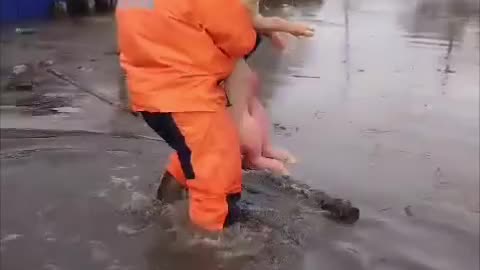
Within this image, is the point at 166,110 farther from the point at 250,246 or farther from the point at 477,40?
the point at 477,40

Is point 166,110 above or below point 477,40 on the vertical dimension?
above

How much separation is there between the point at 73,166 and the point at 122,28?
4.74 feet

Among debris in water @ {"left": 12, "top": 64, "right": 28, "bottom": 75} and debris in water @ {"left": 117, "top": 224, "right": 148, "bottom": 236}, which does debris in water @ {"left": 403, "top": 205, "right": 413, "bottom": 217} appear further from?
debris in water @ {"left": 12, "top": 64, "right": 28, "bottom": 75}

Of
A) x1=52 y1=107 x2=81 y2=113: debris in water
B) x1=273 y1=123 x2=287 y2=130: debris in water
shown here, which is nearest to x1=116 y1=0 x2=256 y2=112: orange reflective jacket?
x1=273 y1=123 x2=287 y2=130: debris in water

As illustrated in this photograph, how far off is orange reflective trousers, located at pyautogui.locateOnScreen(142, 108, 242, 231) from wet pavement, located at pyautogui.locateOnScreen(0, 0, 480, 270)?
0.57ft

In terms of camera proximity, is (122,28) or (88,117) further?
(88,117)

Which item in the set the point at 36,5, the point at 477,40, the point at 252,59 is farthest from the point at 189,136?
the point at 36,5

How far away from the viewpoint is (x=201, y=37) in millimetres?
3260

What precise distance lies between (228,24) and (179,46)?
0.77 ft

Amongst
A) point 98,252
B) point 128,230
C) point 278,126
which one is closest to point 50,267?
point 98,252

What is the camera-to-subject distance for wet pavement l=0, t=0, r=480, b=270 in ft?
11.4

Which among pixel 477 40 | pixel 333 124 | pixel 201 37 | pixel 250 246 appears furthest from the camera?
pixel 477 40

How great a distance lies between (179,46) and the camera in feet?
10.7

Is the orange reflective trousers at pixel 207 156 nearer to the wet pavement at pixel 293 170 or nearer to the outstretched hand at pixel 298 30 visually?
the wet pavement at pixel 293 170
